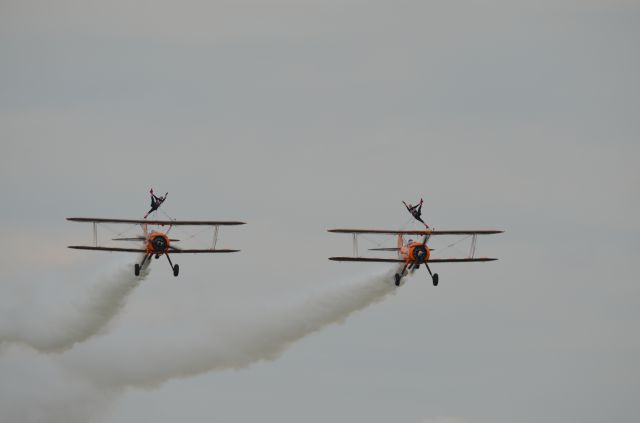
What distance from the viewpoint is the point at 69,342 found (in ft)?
412

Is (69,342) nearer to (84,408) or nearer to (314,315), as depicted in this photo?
(84,408)

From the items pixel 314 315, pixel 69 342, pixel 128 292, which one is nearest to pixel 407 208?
pixel 314 315

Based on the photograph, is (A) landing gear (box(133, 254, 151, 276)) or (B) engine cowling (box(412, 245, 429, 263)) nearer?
(B) engine cowling (box(412, 245, 429, 263))

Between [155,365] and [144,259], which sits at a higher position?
[144,259]

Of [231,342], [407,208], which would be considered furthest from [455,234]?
[231,342]

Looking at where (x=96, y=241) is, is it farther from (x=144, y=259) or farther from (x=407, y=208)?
(x=407, y=208)

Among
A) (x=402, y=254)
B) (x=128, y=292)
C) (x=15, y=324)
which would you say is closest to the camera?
(x=402, y=254)

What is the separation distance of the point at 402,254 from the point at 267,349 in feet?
58.3

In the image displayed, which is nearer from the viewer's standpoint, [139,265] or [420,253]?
[420,253]

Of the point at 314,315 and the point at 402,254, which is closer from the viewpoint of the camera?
the point at 402,254

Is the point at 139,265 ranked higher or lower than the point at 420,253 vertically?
lower

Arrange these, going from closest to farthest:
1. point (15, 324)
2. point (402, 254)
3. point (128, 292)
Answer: point (402, 254) < point (128, 292) < point (15, 324)

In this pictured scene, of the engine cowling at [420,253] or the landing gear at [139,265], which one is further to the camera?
the landing gear at [139,265]

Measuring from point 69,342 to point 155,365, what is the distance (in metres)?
7.05
